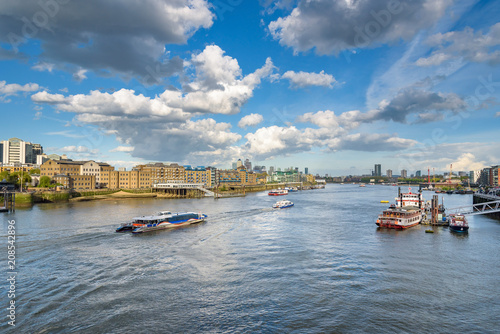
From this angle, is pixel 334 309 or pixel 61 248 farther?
pixel 61 248

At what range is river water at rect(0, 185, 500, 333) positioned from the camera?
16.7 metres

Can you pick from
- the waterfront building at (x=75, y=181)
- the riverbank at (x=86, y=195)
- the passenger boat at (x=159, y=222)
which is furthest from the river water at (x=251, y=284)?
the waterfront building at (x=75, y=181)

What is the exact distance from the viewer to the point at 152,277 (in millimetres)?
23281

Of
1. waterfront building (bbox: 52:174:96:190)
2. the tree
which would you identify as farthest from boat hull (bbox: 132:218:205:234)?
waterfront building (bbox: 52:174:96:190)

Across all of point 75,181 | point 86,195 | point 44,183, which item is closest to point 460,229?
point 86,195

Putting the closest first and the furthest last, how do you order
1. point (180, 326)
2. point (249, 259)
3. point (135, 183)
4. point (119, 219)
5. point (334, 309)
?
point (180, 326) → point (334, 309) → point (249, 259) → point (119, 219) → point (135, 183)

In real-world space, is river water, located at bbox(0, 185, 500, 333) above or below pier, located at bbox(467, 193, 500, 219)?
below

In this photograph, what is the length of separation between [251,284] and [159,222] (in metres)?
27.7

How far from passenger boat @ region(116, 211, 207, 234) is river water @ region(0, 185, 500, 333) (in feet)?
9.34

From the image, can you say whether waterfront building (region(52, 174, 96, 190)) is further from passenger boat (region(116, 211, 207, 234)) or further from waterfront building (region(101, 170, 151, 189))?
passenger boat (region(116, 211, 207, 234))

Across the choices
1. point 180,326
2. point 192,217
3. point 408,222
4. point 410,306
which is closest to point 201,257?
point 180,326

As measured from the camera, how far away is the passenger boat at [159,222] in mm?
42125

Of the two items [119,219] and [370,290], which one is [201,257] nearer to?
[370,290]

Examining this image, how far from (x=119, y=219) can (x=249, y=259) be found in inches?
1298
